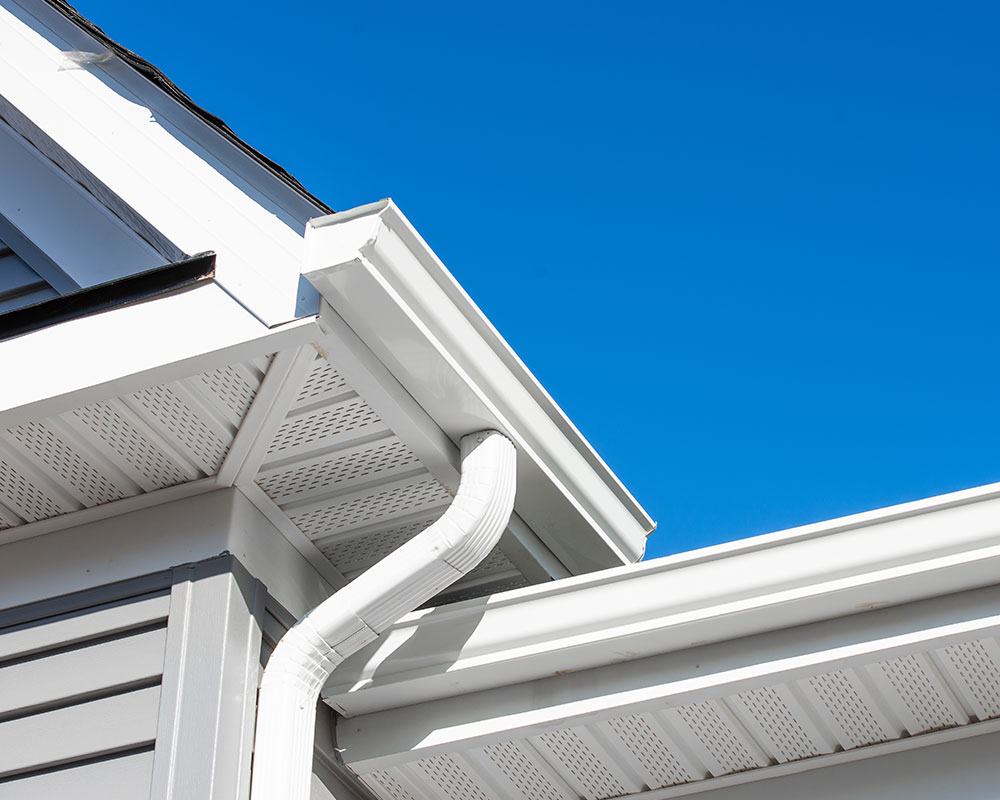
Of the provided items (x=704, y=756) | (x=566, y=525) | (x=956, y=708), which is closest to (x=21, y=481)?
(x=566, y=525)

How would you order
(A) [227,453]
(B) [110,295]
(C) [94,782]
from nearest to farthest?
(C) [94,782] < (B) [110,295] < (A) [227,453]

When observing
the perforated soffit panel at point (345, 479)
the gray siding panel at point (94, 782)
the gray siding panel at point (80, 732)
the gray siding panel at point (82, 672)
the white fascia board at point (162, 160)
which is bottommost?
the gray siding panel at point (94, 782)

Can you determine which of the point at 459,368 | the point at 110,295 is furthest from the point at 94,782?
the point at 459,368

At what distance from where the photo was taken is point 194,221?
2.79 metres

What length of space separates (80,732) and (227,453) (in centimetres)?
68

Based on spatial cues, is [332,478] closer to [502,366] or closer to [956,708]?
[502,366]

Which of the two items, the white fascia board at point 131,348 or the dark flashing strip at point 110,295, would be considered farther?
the dark flashing strip at point 110,295

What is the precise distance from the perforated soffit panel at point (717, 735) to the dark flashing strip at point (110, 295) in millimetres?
1194

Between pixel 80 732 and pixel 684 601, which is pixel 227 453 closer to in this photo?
pixel 80 732

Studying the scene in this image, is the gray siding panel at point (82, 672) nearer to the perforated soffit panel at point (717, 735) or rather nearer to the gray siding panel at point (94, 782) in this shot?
the gray siding panel at point (94, 782)

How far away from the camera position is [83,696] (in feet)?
9.10

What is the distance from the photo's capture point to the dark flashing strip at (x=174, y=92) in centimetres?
275

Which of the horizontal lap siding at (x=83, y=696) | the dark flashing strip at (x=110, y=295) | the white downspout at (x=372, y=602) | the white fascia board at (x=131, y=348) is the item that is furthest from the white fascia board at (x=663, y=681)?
the dark flashing strip at (x=110, y=295)

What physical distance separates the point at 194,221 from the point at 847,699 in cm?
180
